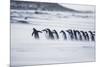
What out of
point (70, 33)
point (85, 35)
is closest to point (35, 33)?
point (70, 33)

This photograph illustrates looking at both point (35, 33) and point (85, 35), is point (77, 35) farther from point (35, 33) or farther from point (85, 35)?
point (35, 33)

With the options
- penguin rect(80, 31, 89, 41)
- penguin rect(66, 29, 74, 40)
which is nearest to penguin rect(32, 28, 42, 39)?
penguin rect(66, 29, 74, 40)

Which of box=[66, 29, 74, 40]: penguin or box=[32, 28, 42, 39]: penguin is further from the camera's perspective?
box=[66, 29, 74, 40]: penguin

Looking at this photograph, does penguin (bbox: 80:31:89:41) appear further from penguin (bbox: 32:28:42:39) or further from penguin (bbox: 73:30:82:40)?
penguin (bbox: 32:28:42:39)

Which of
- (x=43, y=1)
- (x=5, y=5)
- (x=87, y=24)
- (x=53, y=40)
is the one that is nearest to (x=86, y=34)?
(x=87, y=24)

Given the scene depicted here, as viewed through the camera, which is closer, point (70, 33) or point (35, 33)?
point (35, 33)

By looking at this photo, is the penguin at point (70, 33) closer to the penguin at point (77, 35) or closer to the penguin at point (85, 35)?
the penguin at point (77, 35)

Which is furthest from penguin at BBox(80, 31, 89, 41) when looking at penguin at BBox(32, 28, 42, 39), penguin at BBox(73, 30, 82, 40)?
penguin at BBox(32, 28, 42, 39)

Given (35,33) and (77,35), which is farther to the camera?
(77,35)

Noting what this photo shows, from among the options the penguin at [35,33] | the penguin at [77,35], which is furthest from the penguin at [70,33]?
the penguin at [35,33]

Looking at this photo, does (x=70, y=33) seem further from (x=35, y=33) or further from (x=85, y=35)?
(x=35, y=33)

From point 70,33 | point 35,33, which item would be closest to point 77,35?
point 70,33

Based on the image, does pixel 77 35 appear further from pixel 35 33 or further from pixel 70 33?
pixel 35 33

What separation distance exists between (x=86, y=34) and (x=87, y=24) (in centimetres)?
12
